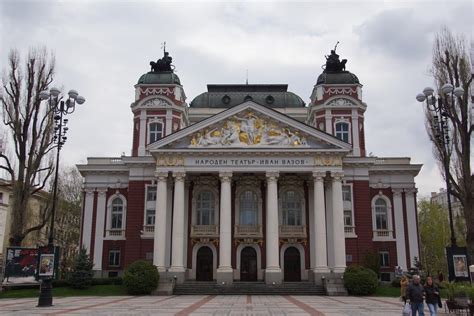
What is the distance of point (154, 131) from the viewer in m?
47.0

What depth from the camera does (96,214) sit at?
4453 centimetres

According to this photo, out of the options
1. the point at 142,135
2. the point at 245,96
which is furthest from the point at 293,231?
the point at 142,135

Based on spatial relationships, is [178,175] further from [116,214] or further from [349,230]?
[349,230]

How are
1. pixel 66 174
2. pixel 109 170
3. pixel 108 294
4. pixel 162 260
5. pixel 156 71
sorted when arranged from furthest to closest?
1. pixel 66 174
2. pixel 156 71
3. pixel 109 170
4. pixel 162 260
5. pixel 108 294

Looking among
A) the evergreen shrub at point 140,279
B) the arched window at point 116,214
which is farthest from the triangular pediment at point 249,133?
the evergreen shrub at point 140,279

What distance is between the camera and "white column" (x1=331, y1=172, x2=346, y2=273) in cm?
3788

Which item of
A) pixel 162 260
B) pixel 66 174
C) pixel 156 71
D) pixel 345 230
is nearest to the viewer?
pixel 162 260

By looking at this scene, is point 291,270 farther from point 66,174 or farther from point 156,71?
point 66,174

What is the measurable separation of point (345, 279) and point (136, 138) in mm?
23912

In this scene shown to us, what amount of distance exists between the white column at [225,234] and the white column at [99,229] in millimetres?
12253

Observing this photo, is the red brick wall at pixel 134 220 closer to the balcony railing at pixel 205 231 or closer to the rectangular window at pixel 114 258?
the rectangular window at pixel 114 258

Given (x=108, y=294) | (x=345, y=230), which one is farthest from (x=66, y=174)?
(x=345, y=230)

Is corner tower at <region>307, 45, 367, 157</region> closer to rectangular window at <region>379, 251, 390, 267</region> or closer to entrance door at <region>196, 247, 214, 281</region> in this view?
rectangular window at <region>379, 251, 390, 267</region>

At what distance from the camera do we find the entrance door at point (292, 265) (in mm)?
42125
